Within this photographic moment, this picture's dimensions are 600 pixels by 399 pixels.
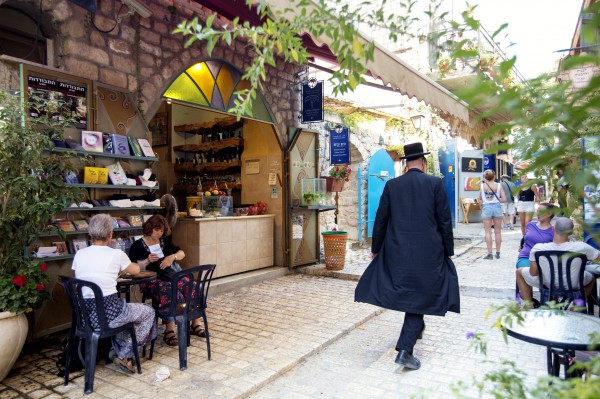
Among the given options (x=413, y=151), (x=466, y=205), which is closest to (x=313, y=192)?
(x=413, y=151)

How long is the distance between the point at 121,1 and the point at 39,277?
303 centimetres

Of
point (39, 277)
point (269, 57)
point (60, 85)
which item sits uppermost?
point (60, 85)

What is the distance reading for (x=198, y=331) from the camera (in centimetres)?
403

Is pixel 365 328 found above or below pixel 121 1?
below

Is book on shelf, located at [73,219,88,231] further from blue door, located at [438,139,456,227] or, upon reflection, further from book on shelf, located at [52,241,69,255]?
blue door, located at [438,139,456,227]

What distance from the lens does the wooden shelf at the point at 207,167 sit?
7.76 m

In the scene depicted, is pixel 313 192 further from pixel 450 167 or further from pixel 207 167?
pixel 450 167

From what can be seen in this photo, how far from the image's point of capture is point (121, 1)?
449 centimetres

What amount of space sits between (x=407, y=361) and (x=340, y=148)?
5.04 m

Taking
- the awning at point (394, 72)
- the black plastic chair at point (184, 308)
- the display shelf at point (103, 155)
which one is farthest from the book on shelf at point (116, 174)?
the awning at point (394, 72)

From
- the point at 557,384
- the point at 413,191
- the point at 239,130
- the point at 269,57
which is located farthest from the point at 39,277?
the point at 239,130

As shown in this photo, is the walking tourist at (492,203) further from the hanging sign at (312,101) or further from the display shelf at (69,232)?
the display shelf at (69,232)

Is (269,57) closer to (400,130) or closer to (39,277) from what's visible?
(39,277)

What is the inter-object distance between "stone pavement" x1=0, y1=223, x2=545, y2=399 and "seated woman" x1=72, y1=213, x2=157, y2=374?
0.77 ft
